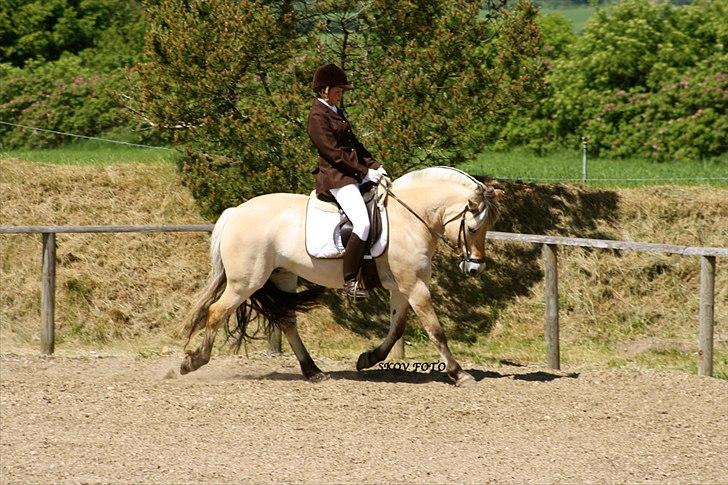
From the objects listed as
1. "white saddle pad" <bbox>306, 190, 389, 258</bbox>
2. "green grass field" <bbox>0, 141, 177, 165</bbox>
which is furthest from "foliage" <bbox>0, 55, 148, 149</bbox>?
"white saddle pad" <bbox>306, 190, 389, 258</bbox>

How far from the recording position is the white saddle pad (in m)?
9.26

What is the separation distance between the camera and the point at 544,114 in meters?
25.1

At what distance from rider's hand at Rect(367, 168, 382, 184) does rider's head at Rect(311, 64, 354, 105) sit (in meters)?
0.68

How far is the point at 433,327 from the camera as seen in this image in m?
9.39

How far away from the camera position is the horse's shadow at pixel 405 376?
31.6 feet

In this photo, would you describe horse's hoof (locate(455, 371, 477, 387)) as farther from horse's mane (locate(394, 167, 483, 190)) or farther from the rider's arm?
the rider's arm

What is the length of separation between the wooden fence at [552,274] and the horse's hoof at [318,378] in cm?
Result: 158

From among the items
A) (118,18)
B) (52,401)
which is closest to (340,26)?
(52,401)

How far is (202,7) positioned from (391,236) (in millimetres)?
4722

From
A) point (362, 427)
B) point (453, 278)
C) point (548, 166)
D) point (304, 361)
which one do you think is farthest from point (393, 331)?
point (548, 166)

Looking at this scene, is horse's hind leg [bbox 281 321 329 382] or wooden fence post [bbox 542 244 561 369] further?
wooden fence post [bbox 542 244 561 369]

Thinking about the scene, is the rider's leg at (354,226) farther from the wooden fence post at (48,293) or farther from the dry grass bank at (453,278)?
the wooden fence post at (48,293)

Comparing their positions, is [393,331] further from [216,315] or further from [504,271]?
[504,271]

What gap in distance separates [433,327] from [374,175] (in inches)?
50.6
